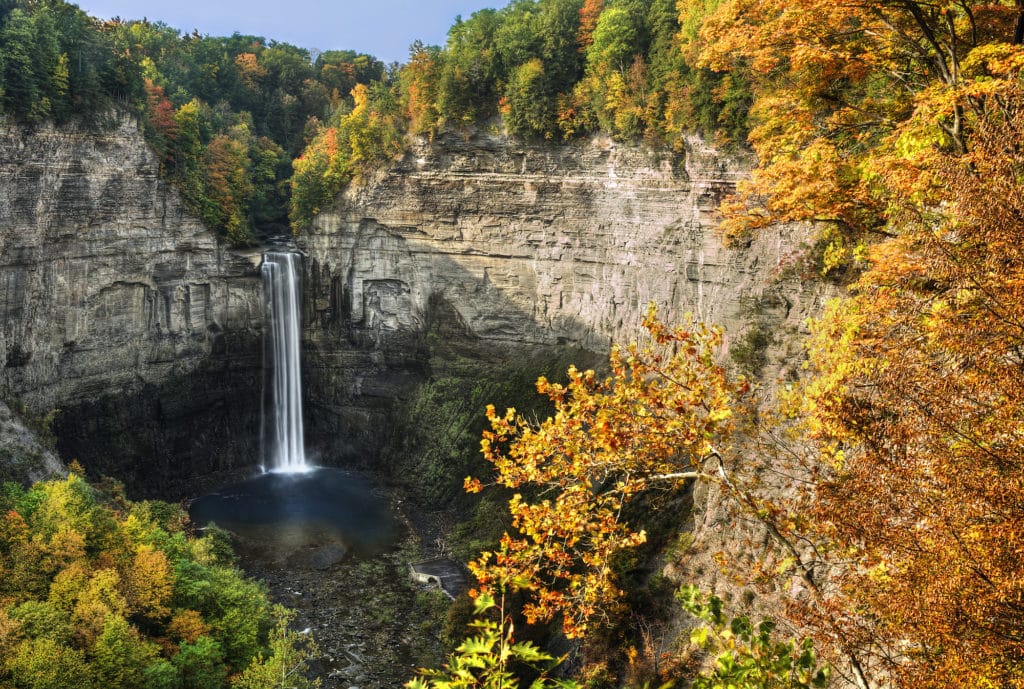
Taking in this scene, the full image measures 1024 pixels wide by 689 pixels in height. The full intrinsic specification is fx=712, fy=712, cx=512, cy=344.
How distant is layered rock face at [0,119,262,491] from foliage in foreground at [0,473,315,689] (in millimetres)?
10909

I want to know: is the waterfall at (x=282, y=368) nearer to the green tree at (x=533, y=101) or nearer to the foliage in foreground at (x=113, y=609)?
the green tree at (x=533, y=101)

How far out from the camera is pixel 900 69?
12.5 metres

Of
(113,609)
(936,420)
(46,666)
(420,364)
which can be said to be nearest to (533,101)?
(420,364)

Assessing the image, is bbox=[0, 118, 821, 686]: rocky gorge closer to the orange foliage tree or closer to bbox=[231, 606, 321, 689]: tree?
bbox=[231, 606, 321, 689]: tree

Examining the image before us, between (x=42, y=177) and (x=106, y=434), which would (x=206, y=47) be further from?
(x=106, y=434)

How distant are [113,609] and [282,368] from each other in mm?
24569

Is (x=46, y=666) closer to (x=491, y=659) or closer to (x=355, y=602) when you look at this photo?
(x=355, y=602)

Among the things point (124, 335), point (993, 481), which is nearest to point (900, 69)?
point (993, 481)

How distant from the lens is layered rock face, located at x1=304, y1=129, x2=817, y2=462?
1180 inches

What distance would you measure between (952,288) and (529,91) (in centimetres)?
3107

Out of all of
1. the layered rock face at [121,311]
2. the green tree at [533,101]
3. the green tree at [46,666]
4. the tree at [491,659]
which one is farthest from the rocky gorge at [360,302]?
the tree at [491,659]

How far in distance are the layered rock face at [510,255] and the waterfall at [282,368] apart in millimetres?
1098

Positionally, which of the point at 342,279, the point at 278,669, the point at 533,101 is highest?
the point at 533,101

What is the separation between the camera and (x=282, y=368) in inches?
1686
